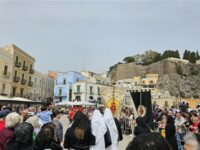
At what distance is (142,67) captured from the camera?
9619 cm

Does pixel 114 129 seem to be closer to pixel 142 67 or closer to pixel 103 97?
pixel 103 97

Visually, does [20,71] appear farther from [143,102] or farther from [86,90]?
[143,102]

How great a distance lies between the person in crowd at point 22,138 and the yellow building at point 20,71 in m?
39.7

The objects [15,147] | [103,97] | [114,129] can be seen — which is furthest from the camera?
[103,97]

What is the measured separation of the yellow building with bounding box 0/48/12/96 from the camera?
39.3 meters

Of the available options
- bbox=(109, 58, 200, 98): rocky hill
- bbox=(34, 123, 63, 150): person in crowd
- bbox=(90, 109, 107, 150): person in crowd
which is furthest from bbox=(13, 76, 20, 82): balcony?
bbox=(109, 58, 200, 98): rocky hill

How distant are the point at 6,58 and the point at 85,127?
37.3 m

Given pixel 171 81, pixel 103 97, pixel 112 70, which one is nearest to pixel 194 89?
pixel 171 81

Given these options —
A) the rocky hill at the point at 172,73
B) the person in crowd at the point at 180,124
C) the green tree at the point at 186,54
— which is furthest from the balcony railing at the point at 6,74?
the green tree at the point at 186,54

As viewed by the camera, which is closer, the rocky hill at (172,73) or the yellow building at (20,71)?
the yellow building at (20,71)

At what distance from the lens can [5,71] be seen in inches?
1604

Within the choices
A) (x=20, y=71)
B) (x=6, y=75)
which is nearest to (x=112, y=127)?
(x=6, y=75)

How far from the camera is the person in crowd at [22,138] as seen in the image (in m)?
4.33

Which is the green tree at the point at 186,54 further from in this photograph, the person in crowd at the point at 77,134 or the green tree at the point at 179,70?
the person in crowd at the point at 77,134
